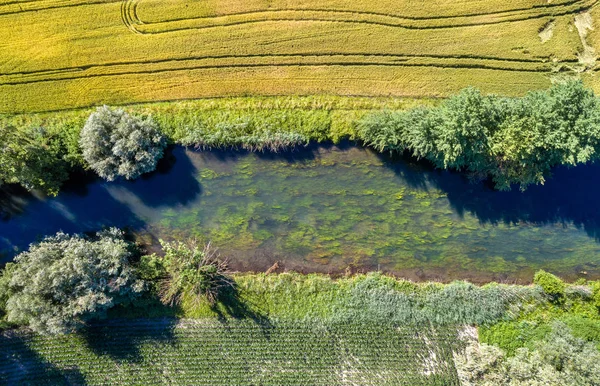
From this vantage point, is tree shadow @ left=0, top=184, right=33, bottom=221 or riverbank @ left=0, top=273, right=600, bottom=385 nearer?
riverbank @ left=0, top=273, right=600, bottom=385

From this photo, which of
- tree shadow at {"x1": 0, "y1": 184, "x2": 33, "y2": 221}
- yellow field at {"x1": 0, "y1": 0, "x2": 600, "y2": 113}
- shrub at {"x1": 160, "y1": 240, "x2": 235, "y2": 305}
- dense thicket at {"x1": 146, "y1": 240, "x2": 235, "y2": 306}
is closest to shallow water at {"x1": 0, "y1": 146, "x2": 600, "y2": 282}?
dense thicket at {"x1": 146, "y1": 240, "x2": 235, "y2": 306}

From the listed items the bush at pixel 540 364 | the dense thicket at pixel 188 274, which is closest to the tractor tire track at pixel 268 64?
the dense thicket at pixel 188 274

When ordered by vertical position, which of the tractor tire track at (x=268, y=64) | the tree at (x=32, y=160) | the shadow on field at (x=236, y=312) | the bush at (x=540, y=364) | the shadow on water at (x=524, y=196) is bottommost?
the bush at (x=540, y=364)

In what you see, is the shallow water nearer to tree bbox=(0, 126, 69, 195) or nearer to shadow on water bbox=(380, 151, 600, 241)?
shadow on water bbox=(380, 151, 600, 241)

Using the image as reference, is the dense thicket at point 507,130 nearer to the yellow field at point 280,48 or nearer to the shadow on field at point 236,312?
the yellow field at point 280,48

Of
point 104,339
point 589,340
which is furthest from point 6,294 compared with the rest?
point 589,340

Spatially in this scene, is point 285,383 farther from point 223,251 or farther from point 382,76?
point 382,76
